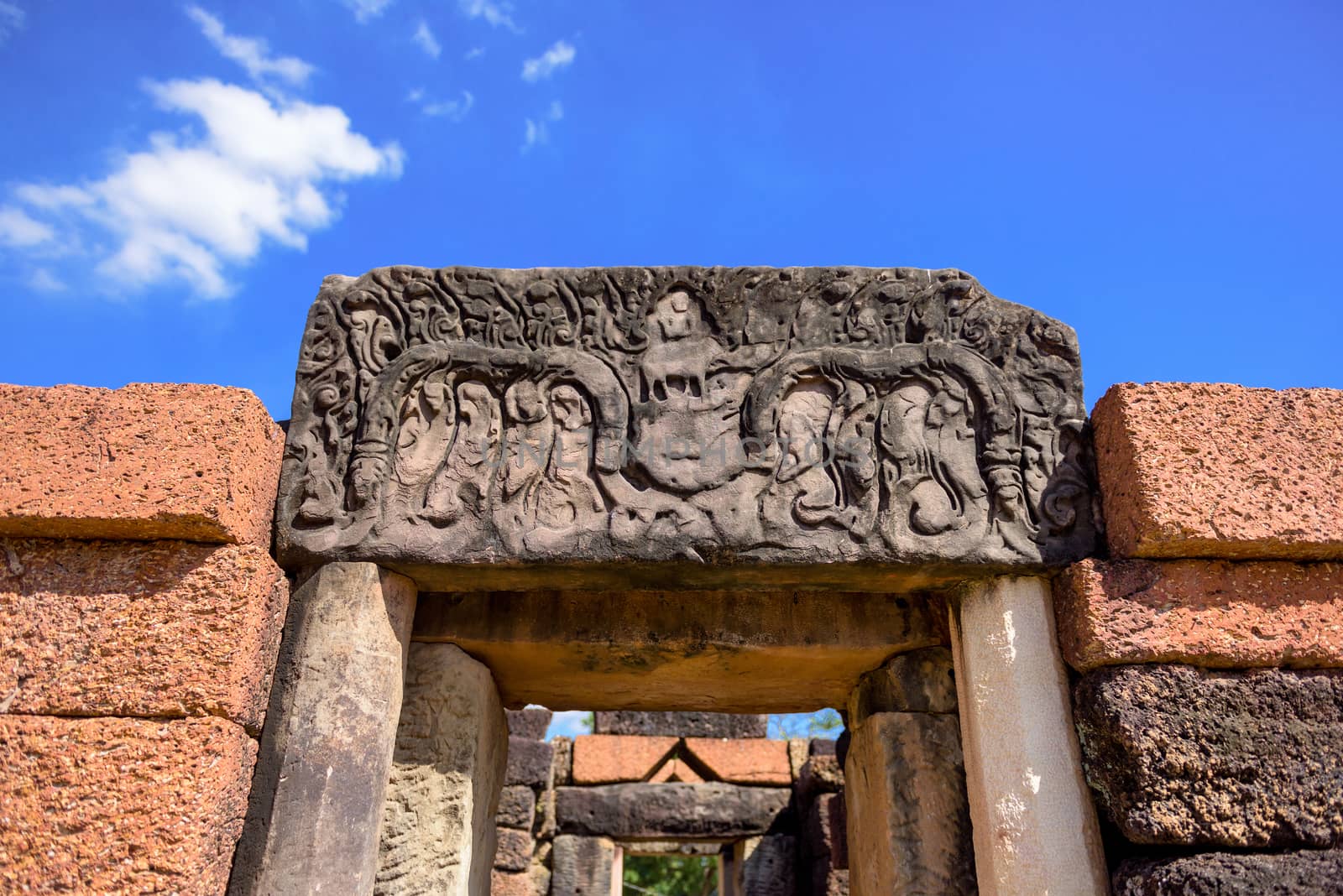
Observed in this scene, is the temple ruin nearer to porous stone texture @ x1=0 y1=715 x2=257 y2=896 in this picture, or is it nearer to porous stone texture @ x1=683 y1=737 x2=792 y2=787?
porous stone texture @ x1=0 y1=715 x2=257 y2=896

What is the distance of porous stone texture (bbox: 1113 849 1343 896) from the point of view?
110 inches

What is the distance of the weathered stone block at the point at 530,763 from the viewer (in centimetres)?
860

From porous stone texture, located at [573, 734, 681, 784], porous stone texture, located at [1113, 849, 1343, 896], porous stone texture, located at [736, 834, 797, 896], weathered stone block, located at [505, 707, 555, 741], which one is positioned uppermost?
weathered stone block, located at [505, 707, 555, 741]

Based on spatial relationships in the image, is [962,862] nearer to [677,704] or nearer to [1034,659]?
[1034,659]

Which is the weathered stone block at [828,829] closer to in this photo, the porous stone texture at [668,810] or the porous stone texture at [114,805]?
the porous stone texture at [668,810]

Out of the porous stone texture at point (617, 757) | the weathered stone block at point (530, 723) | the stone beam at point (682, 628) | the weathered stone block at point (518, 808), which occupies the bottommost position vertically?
the weathered stone block at point (518, 808)

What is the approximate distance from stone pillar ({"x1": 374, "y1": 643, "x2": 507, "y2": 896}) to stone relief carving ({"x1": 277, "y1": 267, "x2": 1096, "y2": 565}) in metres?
0.70

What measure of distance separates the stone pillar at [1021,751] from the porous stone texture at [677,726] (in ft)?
19.6

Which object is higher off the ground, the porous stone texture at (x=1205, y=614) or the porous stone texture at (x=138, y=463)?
the porous stone texture at (x=138, y=463)

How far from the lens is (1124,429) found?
330 centimetres

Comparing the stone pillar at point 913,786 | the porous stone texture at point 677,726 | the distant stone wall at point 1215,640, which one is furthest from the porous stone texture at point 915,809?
the porous stone texture at point 677,726

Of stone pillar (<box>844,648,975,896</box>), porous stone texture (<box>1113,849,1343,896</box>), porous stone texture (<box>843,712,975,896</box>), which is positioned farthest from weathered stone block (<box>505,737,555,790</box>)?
porous stone texture (<box>1113,849,1343,896</box>)

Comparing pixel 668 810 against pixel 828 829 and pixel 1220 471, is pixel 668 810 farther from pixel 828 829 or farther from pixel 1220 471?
pixel 1220 471

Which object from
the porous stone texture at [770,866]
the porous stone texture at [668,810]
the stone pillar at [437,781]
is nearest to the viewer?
the stone pillar at [437,781]
